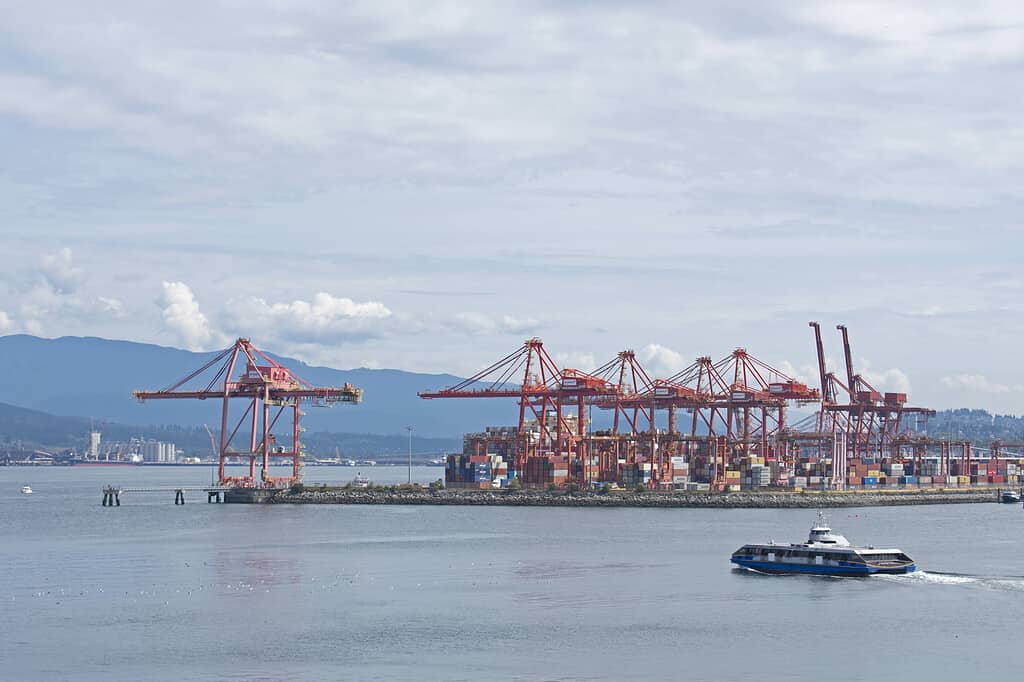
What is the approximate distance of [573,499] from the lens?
120562mm

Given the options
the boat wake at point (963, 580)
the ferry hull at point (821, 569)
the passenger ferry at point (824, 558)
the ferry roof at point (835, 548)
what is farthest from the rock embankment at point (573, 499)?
the boat wake at point (963, 580)

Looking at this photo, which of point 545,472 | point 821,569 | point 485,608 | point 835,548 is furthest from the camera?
point 545,472

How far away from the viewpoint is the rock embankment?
4727 inches

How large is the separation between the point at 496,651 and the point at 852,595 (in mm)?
18724

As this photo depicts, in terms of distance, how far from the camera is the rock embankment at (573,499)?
394ft

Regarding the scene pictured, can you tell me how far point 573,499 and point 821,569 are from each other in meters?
58.7

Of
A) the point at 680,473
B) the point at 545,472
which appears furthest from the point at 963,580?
the point at 680,473

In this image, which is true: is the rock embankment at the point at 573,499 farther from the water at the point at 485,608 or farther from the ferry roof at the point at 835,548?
the ferry roof at the point at 835,548

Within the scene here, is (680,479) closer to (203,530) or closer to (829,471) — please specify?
(829,471)

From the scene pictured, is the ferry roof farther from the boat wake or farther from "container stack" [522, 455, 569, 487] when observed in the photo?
"container stack" [522, 455, 569, 487]

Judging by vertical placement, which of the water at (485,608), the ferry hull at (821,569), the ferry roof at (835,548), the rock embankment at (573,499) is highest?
the rock embankment at (573,499)

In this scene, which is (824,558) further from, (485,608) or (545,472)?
(545,472)

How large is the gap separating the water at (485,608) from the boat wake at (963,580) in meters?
0.21

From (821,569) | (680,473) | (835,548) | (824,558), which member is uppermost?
(680,473)
